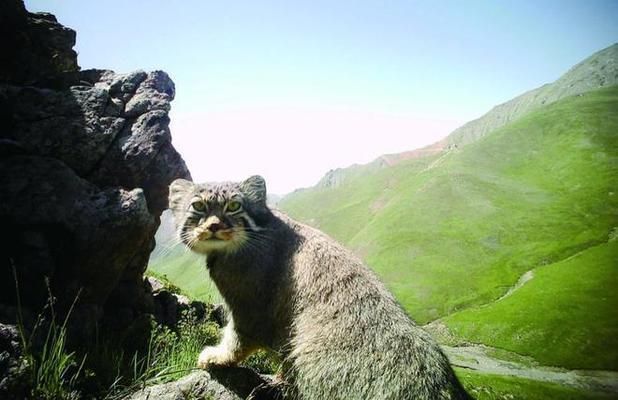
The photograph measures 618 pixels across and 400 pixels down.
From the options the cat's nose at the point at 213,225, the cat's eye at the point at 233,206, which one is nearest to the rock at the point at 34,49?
the cat's eye at the point at 233,206

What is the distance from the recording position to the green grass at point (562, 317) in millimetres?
72125

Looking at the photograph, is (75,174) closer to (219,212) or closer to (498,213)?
(219,212)

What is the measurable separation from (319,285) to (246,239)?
2029 millimetres

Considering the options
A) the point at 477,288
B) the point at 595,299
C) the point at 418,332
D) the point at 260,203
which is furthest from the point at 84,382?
the point at 477,288

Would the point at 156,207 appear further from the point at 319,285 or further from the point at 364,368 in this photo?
the point at 364,368

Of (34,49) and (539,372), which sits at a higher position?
(34,49)

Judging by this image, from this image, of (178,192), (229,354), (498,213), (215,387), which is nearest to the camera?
(215,387)

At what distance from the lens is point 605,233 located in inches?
4528

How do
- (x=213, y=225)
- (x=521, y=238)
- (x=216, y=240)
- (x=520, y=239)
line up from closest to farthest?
(x=213, y=225) → (x=216, y=240) → (x=520, y=239) → (x=521, y=238)

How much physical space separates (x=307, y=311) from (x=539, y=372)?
7747cm

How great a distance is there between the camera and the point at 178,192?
9703mm

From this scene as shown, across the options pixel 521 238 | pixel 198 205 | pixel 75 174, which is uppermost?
pixel 75 174

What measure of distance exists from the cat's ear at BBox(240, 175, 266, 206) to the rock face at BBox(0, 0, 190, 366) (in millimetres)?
4913

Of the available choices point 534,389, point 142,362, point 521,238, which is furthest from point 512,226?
point 142,362
